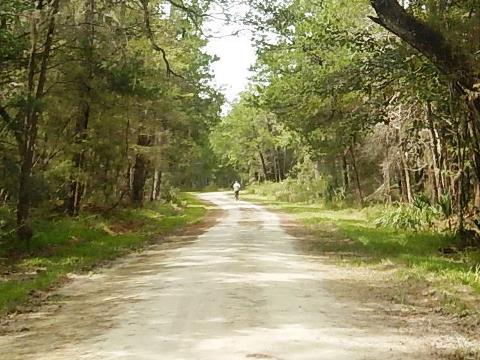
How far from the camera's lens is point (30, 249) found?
15836mm

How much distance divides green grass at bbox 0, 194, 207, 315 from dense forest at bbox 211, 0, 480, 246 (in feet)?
20.1

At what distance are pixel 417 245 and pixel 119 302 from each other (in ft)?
31.0

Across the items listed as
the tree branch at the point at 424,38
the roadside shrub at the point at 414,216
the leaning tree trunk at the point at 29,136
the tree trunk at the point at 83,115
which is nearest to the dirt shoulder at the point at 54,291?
the leaning tree trunk at the point at 29,136

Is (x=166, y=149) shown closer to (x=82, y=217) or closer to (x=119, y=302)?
(x=82, y=217)

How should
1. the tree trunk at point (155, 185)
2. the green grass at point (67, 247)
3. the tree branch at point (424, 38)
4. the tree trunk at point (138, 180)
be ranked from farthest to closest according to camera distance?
the tree trunk at point (155, 185)
the tree trunk at point (138, 180)
the green grass at point (67, 247)
the tree branch at point (424, 38)

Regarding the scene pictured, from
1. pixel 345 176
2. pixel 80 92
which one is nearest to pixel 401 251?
pixel 80 92

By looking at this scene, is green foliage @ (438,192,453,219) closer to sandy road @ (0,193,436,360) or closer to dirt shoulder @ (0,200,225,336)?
sandy road @ (0,193,436,360)

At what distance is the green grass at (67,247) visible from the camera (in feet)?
37.6

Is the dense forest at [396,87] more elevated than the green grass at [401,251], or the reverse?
the dense forest at [396,87]

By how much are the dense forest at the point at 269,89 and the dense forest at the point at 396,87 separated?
0.13 ft

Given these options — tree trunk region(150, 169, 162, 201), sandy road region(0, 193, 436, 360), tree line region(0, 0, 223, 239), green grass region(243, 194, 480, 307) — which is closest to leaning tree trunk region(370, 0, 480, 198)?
green grass region(243, 194, 480, 307)

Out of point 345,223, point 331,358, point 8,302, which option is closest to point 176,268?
point 8,302

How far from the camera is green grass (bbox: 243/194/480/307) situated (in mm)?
11344

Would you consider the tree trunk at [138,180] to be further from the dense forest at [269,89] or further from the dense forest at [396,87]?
the dense forest at [396,87]
